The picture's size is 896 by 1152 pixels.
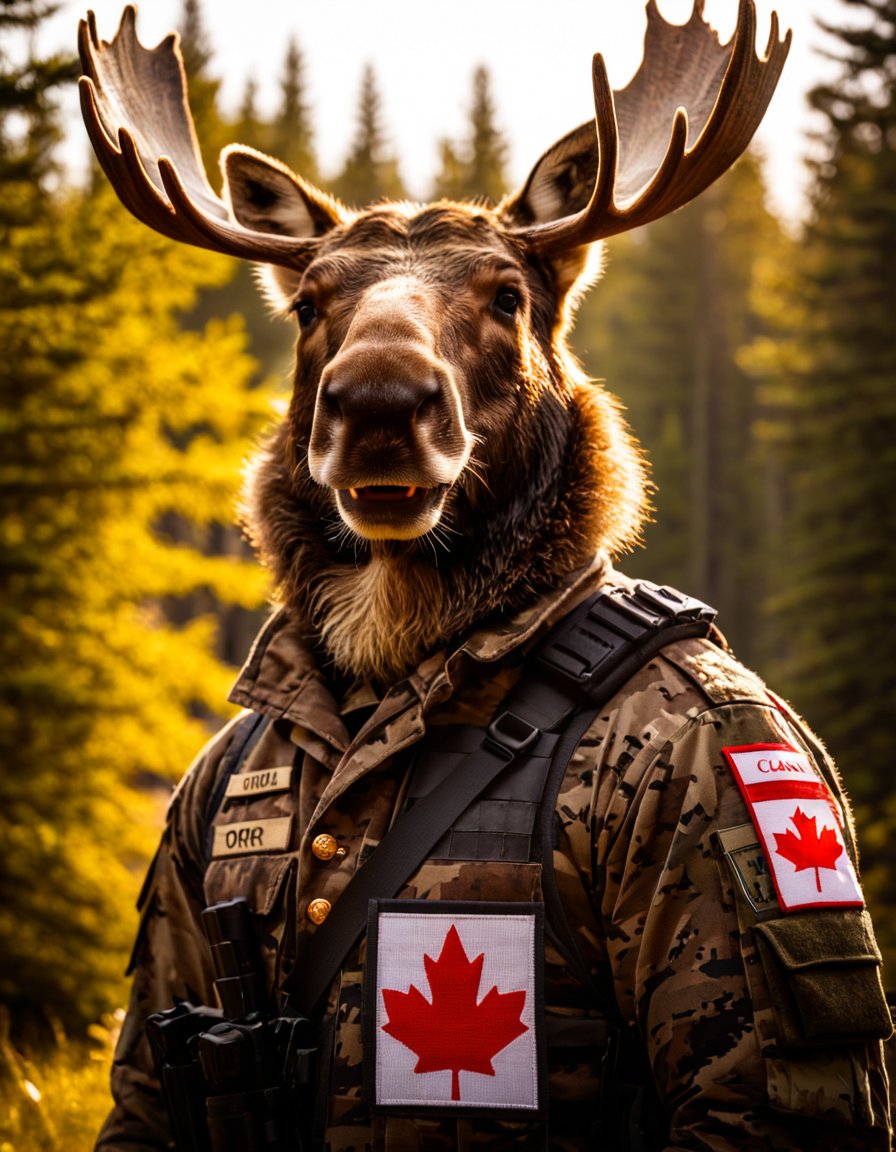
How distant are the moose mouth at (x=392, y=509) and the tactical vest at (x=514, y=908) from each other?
44cm

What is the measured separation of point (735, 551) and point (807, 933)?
3150cm

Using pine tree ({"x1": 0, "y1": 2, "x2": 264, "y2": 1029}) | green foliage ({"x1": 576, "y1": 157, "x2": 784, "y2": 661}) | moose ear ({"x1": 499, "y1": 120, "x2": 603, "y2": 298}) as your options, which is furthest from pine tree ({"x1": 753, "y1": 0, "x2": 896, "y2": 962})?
green foliage ({"x1": 576, "y1": 157, "x2": 784, "y2": 661})

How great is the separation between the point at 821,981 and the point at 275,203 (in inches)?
112

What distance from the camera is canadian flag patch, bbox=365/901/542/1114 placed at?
2375 mm

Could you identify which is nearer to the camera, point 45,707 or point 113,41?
point 113,41

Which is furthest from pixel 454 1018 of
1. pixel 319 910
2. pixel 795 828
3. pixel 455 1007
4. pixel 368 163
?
pixel 368 163

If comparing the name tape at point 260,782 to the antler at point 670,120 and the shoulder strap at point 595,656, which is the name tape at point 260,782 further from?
the antler at point 670,120

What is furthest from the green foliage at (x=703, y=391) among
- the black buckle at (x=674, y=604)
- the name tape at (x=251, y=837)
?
the name tape at (x=251, y=837)

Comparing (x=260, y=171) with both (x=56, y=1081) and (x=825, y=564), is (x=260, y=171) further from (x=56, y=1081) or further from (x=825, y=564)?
(x=825, y=564)

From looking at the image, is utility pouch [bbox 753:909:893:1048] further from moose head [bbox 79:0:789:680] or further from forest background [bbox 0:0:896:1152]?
forest background [bbox 0:0:896:1152]

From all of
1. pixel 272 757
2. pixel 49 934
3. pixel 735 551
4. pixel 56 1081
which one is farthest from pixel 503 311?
pixel 735 551

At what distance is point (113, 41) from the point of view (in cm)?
363

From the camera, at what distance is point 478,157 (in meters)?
33.2

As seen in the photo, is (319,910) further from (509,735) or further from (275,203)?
(275,203)
